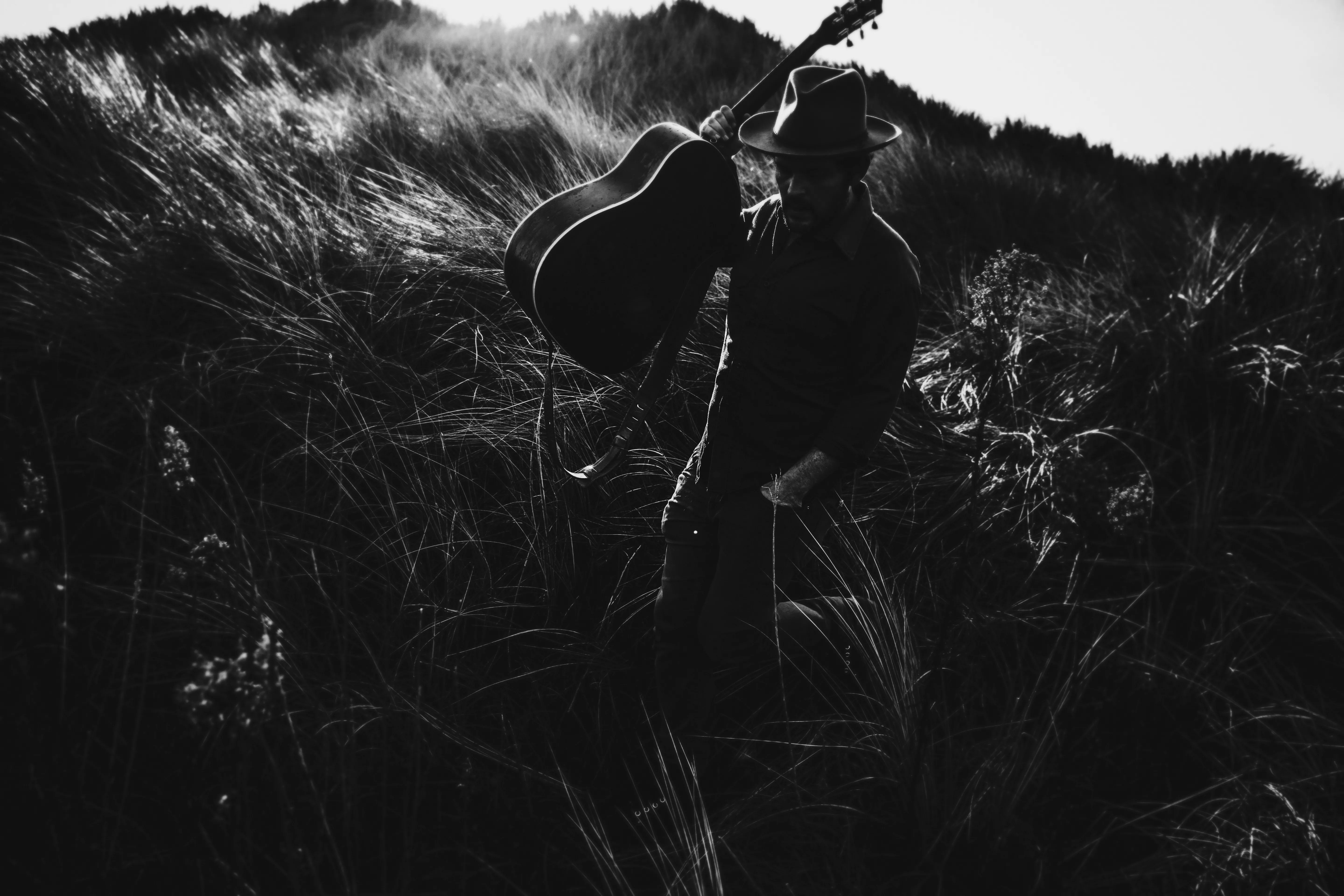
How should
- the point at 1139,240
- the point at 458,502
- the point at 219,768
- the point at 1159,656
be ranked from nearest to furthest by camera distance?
the point at 219,768 → the point at 1159,656 → the point at 458,502 → the point at 1139,240

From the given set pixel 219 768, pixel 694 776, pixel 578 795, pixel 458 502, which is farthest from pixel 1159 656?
pixel 219 768

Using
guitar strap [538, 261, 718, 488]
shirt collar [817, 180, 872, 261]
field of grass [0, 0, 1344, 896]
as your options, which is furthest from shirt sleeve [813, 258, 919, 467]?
guitar strap [538, 261, 718, 488]

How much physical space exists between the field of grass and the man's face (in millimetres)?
474

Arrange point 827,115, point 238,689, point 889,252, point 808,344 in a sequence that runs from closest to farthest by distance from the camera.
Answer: point 238,689, point 827,115, point 889,252, point 808,344

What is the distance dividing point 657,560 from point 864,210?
1.29 metres

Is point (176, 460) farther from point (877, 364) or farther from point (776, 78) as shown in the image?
point (776, 78)

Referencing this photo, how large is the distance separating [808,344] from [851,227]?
291 millimetres

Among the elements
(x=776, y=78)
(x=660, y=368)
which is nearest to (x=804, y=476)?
(x=660, y=368)

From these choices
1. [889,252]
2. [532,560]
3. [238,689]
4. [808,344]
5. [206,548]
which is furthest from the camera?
[532,560]

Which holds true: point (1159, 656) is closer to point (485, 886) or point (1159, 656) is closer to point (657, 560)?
point (657, 560)

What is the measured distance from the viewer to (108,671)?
1.77 meters

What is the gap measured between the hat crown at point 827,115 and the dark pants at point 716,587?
86cm

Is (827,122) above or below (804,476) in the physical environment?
above

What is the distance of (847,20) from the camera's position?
1.87 meters
